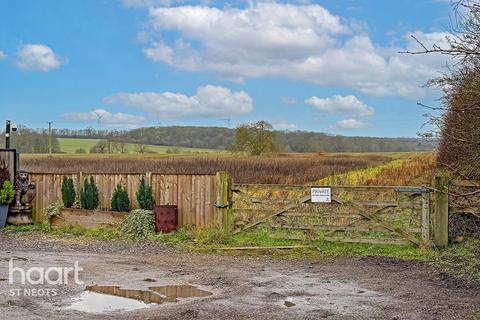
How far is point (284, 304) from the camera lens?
791 cm

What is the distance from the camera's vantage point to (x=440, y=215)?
478 inches

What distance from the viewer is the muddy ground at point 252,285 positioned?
7402mm

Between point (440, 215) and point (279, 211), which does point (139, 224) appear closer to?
point (279, 211)

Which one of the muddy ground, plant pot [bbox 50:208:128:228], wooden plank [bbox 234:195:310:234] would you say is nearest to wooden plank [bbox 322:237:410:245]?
wooden plank [bbox 234:195:310:234]

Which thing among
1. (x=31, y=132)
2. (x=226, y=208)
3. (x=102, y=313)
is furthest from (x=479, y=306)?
(x=31, y=132)

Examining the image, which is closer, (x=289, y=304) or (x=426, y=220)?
(x=289, y=304)

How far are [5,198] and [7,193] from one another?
0.17 metres

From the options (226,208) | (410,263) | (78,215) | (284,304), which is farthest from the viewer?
(78,215)

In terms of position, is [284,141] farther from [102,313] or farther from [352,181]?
[102,313]

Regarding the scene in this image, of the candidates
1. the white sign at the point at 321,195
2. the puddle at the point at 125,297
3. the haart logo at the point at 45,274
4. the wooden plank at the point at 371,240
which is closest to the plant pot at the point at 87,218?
the haart logo at the point at 45,274

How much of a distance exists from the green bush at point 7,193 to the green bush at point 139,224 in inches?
157

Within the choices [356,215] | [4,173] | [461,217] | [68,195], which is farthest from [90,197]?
[461,217]

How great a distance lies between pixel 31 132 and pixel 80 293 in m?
66.4

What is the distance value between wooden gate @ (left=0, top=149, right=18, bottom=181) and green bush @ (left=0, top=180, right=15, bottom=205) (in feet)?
1.34
